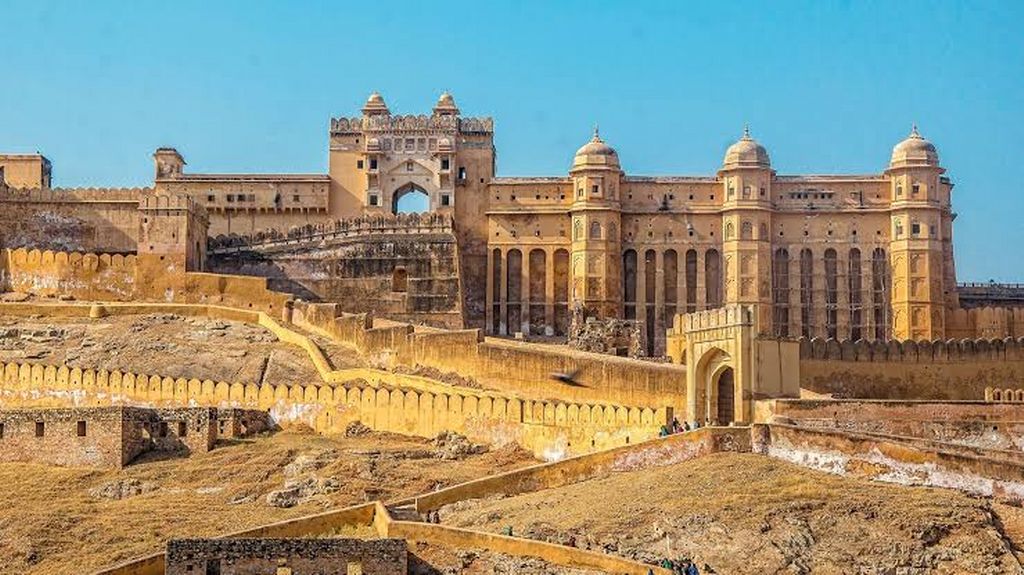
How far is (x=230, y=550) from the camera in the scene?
26859 mm

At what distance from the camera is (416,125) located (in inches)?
2584

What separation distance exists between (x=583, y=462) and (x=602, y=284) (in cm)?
2964

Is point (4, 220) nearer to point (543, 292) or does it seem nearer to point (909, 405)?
point (543, 292)

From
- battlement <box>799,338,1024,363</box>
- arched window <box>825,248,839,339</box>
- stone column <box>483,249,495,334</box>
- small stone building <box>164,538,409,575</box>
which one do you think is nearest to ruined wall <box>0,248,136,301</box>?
stone column <box>483,249,495,334</box>

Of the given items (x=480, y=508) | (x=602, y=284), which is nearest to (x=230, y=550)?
(x=480, y=508)

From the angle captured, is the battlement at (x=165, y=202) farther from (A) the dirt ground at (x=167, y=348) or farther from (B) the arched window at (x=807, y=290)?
(B) the arched window at (x=807, y=290)

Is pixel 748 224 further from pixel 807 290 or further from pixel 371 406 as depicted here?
pixel 371 406

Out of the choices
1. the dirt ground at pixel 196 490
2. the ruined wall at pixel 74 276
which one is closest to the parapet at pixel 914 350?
the dirt ground at pixel 196 490

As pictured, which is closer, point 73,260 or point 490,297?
point 73,260

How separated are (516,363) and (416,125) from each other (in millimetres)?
25567

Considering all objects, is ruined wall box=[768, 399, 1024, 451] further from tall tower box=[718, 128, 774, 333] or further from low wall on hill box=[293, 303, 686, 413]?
tall tower box=[718, 128, 774, 333]

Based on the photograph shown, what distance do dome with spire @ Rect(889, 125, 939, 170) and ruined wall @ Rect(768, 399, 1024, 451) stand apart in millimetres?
27869

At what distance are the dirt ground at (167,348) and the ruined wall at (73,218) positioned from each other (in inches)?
460

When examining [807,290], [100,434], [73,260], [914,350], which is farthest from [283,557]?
[807,290]
